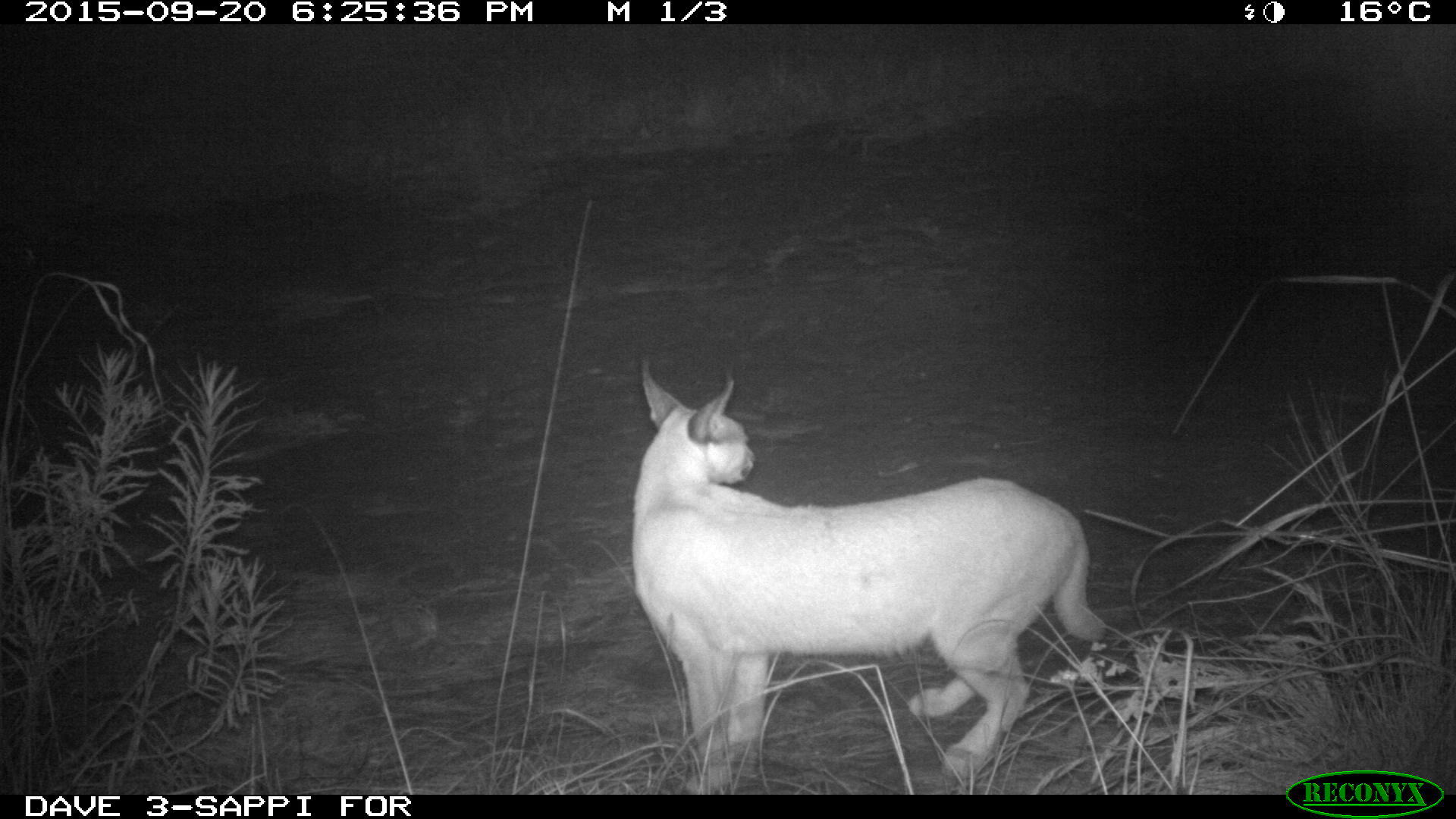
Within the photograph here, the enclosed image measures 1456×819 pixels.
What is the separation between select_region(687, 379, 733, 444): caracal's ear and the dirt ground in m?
0.90

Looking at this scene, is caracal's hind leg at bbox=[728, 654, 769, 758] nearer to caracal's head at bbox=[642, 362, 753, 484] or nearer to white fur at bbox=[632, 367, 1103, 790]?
white fur at bbox=[632, 367, 1103, 790]

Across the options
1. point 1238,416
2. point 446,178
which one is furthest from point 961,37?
point 1238,416

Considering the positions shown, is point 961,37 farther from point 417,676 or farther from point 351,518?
point 417,676

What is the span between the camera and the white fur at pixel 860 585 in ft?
12.9

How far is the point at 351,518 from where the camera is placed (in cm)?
621

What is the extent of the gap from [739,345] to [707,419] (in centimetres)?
460

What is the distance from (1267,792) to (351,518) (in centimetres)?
453

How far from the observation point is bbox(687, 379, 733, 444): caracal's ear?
404cm

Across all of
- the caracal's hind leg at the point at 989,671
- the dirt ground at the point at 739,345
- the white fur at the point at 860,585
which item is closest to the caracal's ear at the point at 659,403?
the white fur at the point at 860,585

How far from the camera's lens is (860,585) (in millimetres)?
3945

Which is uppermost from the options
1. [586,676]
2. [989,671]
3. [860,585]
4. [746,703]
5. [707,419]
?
[707,419]

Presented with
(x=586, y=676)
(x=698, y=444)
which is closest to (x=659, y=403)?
(x=698, y=444)

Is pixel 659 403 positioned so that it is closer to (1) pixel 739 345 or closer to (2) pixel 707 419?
(2) pixel 707 419

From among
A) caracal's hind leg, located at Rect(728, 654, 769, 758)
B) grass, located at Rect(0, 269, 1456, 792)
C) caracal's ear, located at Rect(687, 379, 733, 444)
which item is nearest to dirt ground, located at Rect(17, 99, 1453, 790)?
grass, located at Rect(0, 269, 1456, 792)
